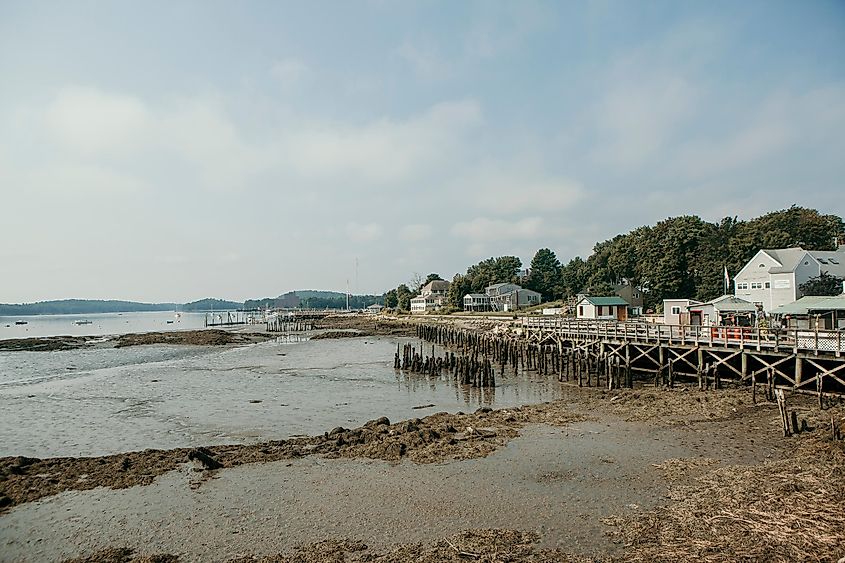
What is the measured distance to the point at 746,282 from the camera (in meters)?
45.0

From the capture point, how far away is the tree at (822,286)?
130 ft

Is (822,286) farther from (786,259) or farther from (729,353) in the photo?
(729,353)

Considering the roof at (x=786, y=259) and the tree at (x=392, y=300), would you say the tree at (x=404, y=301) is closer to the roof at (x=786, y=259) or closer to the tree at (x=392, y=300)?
the tree at (x=392, y=300)

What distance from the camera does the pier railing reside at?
1936 cm

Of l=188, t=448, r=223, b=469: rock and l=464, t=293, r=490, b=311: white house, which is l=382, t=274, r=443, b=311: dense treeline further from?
l=188, t=448, r=223, b=469: rock

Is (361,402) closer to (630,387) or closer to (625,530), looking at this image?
(630,387)

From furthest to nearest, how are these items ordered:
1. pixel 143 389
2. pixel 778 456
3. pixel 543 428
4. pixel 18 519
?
pixel 143 389
pixel 543 428
pixel 778 456
pixel 18 519

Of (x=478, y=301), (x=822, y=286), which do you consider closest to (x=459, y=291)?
(x=478, y=301)

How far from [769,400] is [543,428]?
8809 millimetres

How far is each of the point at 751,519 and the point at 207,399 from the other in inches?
953

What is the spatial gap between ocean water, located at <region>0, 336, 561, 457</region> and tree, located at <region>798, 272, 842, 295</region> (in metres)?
25.5

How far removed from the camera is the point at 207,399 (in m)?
26.5

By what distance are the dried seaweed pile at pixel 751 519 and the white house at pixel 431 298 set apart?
362ft

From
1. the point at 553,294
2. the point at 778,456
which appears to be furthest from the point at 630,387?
the point at 553,294
